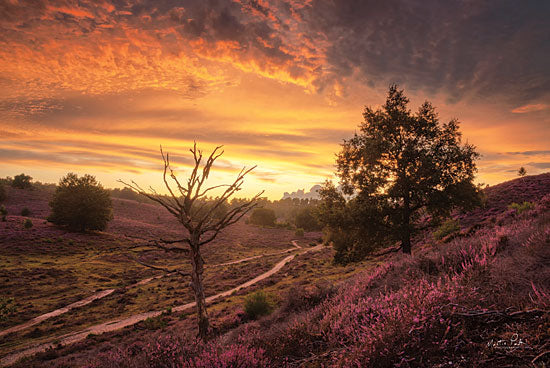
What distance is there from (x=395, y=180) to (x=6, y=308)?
38.7 metres

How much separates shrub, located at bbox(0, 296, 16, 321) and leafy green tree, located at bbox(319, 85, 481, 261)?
3237 centimetres

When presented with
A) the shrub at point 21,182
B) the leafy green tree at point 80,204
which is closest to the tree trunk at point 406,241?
the leafy green tree at point 80,204

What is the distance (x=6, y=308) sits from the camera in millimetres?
25266

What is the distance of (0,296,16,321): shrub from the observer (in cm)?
2400

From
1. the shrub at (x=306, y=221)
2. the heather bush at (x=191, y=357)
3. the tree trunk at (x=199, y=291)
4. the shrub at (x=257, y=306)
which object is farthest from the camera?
the shrub at (x=306, y=221)

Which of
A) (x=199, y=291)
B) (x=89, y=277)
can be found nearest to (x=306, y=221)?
(x=89, y=277)

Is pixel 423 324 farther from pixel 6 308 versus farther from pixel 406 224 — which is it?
pixel 6 308

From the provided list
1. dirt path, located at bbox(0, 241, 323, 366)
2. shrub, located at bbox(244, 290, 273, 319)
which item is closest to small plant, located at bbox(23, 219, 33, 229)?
dirt path, located at bbox(0, 241, 323, 366)

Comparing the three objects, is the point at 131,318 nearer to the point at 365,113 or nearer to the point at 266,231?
the point at 365,113

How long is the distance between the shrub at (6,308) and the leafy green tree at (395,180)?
1274 inches

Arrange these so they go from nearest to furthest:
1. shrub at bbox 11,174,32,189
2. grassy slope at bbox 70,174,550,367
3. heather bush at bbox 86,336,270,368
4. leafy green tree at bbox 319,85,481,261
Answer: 1. grassy slope at bbox 70,174,550,367
2. heather bush at bbox 86,336,270,368
3. leafy green tree at bbox 319,85,481,261
4. shrub at bbox 11,174,32,189

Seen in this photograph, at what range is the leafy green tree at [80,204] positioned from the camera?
187 feet

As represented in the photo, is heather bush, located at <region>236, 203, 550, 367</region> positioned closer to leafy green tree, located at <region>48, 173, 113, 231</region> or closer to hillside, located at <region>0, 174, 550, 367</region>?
hillside, located at <region>0, 174, 550, 367</region>

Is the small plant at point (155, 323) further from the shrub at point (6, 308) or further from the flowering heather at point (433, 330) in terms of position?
the flowering heather at point (433, 330)
